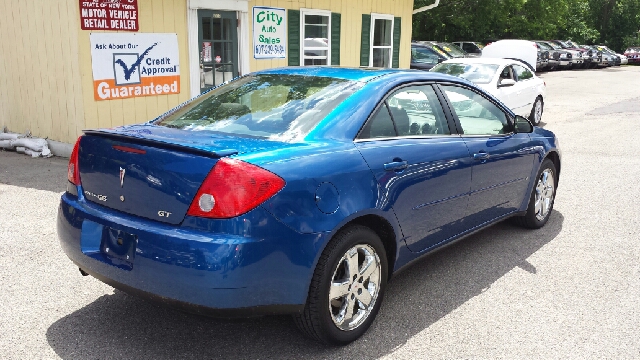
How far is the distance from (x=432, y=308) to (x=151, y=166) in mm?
2057

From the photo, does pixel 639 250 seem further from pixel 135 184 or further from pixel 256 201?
pixel 135 184

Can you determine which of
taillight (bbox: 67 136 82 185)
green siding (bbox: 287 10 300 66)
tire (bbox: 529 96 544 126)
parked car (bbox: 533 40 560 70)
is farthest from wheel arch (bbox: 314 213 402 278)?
parked car (bbox: 533 40 560 70)

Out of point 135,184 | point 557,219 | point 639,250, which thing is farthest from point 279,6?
point 135,184

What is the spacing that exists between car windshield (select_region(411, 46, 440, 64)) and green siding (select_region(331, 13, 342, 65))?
8565 mm

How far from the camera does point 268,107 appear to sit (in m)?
3.72

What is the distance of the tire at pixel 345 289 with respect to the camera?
3.13 meters

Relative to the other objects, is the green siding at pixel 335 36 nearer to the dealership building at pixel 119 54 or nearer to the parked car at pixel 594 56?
the dealership building at pixel 119 54

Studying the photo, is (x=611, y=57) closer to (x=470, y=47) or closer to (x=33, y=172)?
(x=470, y=47)

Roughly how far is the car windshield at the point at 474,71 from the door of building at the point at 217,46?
4.42m

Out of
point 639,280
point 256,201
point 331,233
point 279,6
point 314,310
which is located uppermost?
point 279,6

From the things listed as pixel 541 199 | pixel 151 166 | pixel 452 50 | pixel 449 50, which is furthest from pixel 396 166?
pixel 452 50

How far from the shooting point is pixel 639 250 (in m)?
5.13

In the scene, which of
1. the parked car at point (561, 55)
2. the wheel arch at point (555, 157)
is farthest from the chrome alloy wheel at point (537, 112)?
the parked car at point (561, 55)

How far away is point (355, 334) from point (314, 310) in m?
0.41
